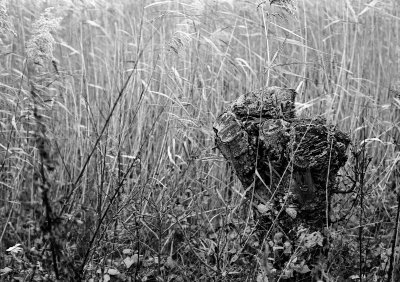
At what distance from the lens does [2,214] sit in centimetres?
277

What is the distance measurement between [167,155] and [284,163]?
0.97 m

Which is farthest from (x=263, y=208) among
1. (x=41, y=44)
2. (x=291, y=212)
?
(x=41, y=44)

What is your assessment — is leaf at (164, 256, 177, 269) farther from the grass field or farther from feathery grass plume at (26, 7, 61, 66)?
feathery grass plume at (26, 7, 61, 66)

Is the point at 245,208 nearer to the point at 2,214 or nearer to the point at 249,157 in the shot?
the point at 249,157

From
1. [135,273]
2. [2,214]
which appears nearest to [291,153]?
[135,273]

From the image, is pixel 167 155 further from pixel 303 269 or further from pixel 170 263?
pixel 303 269

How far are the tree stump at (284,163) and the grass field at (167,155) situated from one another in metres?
0.11

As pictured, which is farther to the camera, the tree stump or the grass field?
the grass field

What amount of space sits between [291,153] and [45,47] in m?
0.92

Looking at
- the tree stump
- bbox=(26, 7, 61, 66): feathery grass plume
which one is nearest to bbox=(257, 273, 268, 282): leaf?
the tree stump

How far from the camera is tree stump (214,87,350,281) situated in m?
2.06

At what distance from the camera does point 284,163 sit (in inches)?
83.0

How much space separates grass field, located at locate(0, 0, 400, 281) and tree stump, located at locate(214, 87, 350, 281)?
11 cm

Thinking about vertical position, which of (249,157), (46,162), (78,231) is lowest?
(78,231)
